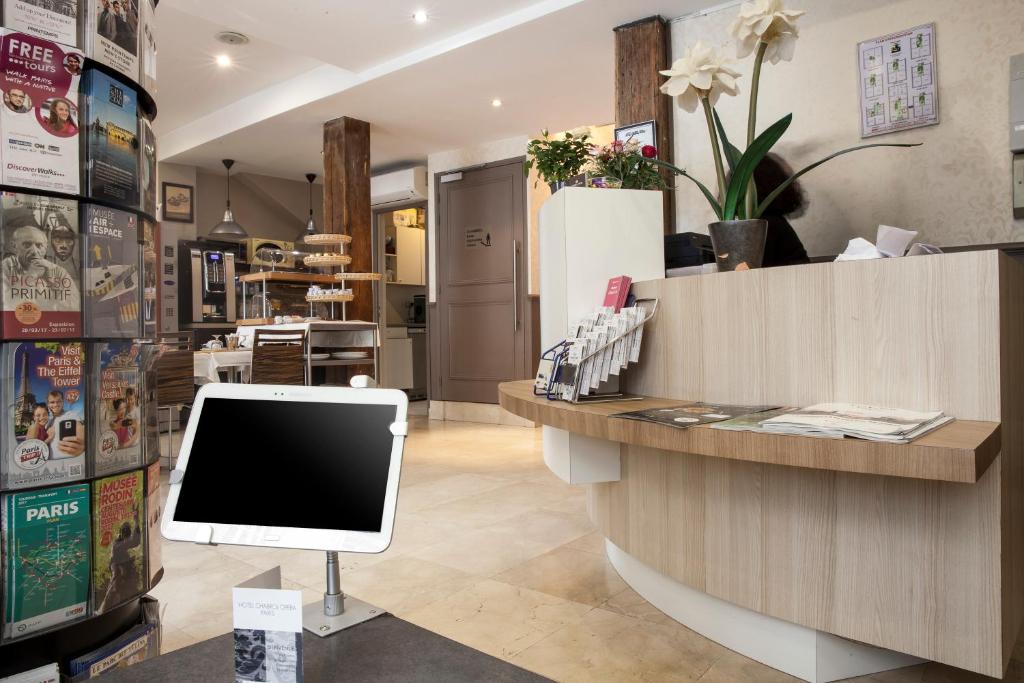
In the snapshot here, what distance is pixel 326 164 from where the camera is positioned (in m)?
6.28

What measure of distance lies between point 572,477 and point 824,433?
1103 millimetres

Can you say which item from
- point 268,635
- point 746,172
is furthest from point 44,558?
point 746,172

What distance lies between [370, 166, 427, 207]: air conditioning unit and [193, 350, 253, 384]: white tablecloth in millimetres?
2447

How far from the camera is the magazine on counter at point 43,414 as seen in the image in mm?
1421

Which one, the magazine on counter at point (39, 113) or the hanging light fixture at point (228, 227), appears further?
the hanging light fixture at point (228, 227)

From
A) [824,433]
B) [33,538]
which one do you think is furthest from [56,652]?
[824,433]

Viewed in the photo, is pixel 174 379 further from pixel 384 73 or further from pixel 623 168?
pixel 623 168

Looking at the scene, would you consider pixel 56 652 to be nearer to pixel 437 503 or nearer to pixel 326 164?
pixel 437 503

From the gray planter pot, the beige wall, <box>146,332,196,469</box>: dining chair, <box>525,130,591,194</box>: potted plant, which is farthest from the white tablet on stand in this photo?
<box>146,332,196,469</box>: dining chair

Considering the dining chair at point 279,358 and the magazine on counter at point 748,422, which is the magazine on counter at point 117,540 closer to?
the magazine on counter at point 748,422

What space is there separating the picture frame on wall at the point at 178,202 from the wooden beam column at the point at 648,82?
5568 millimetres

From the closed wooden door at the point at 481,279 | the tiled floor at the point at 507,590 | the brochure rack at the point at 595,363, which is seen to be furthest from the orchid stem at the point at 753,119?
the closed wooden door at the point at 481,279

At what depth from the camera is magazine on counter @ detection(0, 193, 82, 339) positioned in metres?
1.40

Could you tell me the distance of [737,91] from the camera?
2057 mm
